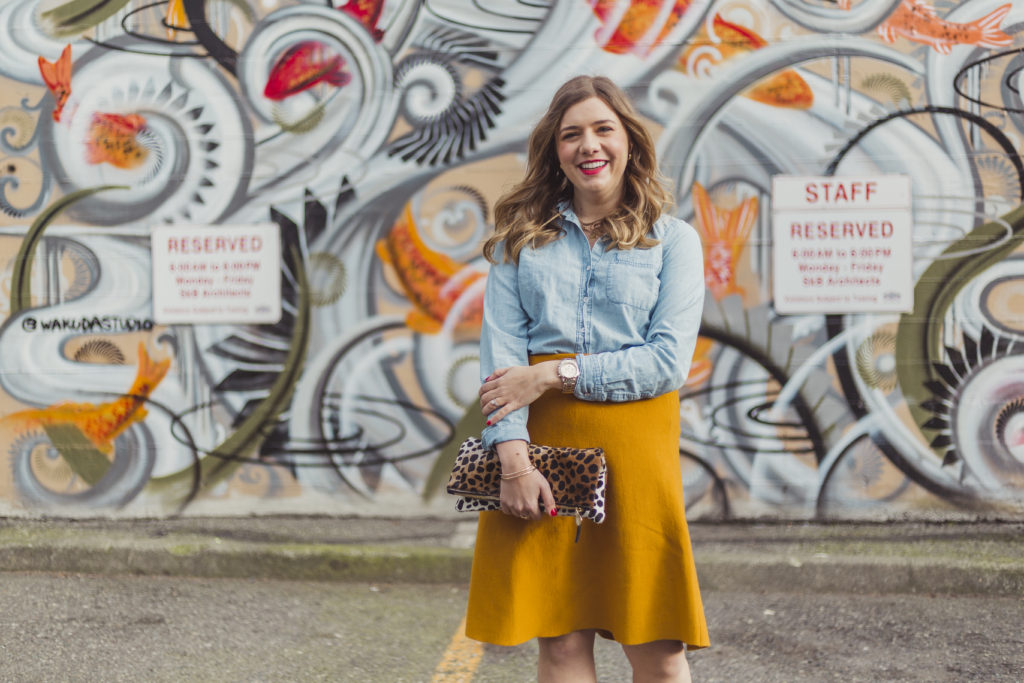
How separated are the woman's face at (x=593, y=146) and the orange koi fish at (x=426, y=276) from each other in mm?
3301

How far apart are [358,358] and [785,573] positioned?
8.58ft

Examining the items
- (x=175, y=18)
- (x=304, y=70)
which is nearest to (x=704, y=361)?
(x=304, y=70)

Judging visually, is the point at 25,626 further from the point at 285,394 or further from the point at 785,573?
the point at 785,573

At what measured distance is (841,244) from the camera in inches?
209

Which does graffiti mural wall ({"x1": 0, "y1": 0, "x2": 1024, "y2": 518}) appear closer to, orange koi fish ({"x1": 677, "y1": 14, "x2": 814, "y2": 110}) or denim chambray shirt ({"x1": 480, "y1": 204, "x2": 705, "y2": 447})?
orange koi fish ({"x1": 677, "y1": 14, "x2": 814, "y2": 110})

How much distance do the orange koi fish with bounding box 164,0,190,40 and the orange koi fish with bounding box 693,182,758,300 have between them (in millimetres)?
3099

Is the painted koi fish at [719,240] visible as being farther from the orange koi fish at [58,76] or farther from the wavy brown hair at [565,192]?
the orange koi fish at [58,76]

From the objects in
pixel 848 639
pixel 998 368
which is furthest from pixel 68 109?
pixel 998 368

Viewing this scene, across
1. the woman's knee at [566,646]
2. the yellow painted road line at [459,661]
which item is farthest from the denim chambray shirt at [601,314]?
the yellow painted road line at [459,661]

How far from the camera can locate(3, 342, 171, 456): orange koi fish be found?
564cm

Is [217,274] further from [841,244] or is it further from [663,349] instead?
[663,349]

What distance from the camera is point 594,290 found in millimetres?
2154

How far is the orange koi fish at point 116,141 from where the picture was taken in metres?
5.63

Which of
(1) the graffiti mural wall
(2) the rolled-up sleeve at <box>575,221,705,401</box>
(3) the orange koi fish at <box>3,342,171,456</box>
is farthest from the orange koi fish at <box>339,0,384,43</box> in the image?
(2) the rolled-up sleeve at <box>575,221,705,401</box>
